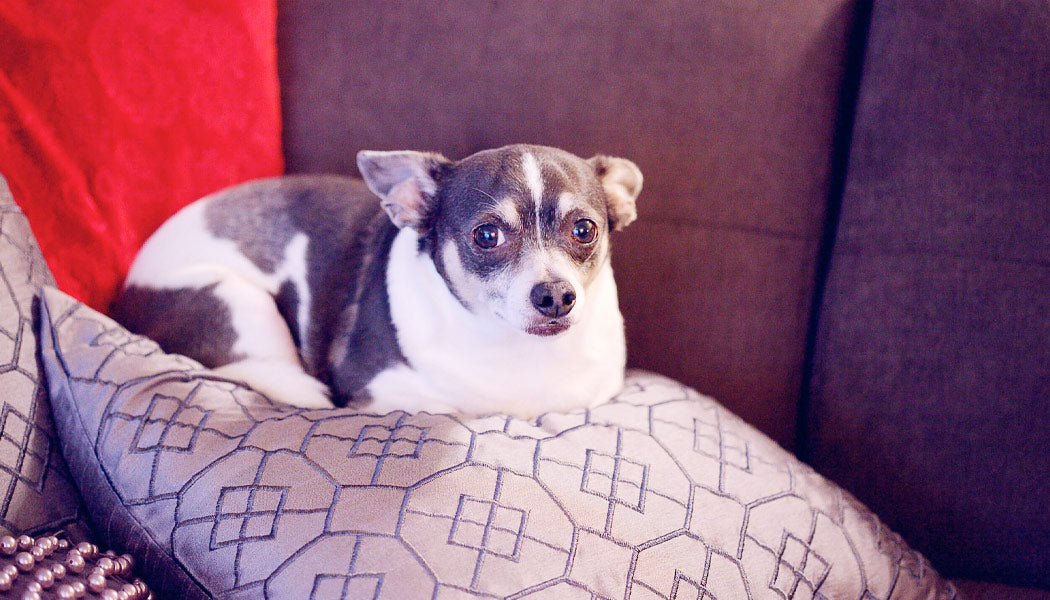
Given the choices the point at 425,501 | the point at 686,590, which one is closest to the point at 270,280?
the point at 425,501

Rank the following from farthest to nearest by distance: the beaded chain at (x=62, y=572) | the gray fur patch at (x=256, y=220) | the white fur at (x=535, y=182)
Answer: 1. the gray fur patch at (x=256, y=220)
2. the white fur at (x=535, y=182)
3. the beaded chain at (x=62, y=572)

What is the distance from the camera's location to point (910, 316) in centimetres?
151

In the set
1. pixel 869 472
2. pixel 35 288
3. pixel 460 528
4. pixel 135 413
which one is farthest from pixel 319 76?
pixel 869 472

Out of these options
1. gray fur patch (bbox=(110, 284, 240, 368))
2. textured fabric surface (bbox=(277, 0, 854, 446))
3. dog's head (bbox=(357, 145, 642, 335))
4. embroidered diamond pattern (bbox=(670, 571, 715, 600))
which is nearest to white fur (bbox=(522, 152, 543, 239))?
dog's head (bbox=(357, 145, 642, 335))

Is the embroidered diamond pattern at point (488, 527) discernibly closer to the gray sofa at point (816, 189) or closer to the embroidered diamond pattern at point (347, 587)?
the embroidered diamond pattern at point (347, 587)

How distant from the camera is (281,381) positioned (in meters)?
1.50

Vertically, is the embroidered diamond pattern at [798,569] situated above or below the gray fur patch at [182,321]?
below

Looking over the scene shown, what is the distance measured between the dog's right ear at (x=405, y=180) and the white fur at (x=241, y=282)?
0.38 m

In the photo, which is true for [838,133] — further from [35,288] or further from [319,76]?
[35,288]

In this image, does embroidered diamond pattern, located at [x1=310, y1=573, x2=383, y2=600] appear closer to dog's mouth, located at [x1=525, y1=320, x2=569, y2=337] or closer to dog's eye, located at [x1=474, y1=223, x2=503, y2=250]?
dog's mouth, located at [x1=525, y1=320, x2=569, y2=337]

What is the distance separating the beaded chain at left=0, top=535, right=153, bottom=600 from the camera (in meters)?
0.84

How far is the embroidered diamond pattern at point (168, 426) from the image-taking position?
103 centimetres

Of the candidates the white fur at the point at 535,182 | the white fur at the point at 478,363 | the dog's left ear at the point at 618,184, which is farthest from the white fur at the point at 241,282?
the dog's left ear at the point at 618,184

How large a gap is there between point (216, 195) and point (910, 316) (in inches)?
66.8
